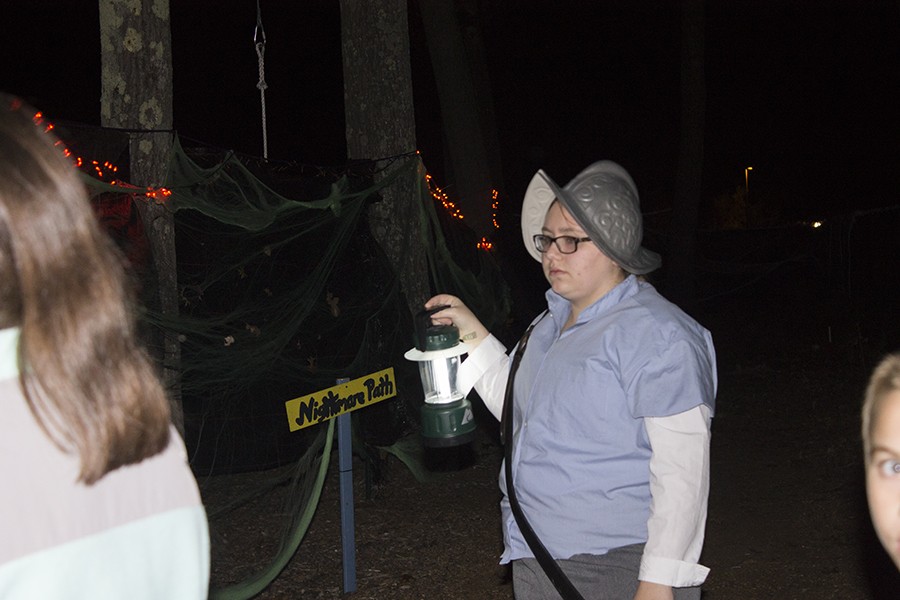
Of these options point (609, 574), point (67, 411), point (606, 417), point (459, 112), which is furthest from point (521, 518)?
point (459, 112)

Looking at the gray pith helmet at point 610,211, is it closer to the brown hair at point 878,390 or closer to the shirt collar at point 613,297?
the shirt collar at point 613,297

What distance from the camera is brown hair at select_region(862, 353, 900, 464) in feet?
5.09

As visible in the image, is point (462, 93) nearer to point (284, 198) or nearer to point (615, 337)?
point (284, 198)

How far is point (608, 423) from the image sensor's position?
274cm

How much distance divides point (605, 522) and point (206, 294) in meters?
3.33

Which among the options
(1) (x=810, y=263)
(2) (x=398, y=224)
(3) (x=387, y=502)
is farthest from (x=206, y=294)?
(1) (x=810, y=263)

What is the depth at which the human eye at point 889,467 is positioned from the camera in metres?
1.50

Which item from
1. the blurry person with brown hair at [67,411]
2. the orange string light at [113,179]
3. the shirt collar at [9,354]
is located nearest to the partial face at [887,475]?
the blurry person with brown hair at [67,411]

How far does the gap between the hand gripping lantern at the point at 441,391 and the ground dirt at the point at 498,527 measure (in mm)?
2789

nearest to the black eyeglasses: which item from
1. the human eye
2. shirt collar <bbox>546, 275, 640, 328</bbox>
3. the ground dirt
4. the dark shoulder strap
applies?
shirt collar <bbox>546, 275, 640, 328</bbox>

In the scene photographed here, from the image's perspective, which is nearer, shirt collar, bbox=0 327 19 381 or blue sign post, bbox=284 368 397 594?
shirt collar, bbox=0 327 19 381

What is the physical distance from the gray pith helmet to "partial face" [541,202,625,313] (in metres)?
0.04

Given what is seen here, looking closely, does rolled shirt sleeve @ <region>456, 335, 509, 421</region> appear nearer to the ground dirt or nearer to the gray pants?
the gray pants

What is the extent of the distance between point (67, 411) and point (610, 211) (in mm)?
1934
